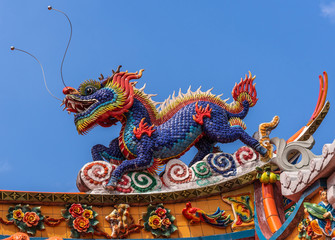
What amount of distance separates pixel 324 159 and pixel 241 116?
359 cm

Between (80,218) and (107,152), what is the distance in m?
1.40

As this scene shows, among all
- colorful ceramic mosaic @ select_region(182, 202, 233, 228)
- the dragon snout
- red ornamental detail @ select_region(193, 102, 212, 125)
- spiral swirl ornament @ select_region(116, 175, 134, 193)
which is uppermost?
the dragon snout

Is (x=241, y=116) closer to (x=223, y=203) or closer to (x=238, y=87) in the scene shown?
(x=238, y=87)

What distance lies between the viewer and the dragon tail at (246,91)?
10.9 meters

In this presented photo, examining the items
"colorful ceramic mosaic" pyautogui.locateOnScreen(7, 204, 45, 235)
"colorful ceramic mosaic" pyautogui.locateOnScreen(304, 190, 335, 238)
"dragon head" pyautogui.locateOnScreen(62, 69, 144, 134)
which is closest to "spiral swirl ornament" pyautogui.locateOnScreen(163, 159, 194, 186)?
"dragon head" pyautogui.locateOnScreen(62, 69, 144, 134)

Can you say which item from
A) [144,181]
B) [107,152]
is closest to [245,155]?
[144,181]

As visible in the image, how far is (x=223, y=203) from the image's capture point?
31.5ft

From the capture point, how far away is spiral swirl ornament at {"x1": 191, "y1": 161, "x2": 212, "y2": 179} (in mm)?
9750

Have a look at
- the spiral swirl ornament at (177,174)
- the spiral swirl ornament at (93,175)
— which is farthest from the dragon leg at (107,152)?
the spiral swirl ornament at (177,174)

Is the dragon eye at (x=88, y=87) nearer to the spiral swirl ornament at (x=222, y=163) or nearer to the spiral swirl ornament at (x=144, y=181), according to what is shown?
the spiral swirl ornament at (x=144, y=181)

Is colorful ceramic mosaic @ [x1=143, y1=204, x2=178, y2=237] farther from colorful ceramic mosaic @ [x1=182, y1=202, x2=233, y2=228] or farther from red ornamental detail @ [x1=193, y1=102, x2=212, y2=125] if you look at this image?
red ornamental detail @ [x1=193, y1=102, x2=212, y2=125]

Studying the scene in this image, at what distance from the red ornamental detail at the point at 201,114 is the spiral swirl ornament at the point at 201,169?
0.68 m

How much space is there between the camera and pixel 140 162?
9680 mm

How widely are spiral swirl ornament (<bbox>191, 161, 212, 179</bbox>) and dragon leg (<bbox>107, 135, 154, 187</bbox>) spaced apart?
62 centimetres
